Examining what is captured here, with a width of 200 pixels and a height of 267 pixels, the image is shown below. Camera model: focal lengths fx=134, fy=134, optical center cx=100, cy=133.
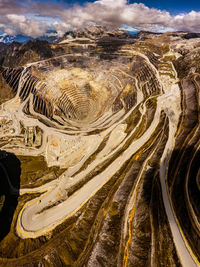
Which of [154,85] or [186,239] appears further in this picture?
[154,85]

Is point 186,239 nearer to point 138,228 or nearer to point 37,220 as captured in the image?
point 138,228

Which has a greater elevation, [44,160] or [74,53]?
[74,53]

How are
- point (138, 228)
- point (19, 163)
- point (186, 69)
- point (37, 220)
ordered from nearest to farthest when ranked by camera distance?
point (138, 228)
point (37, 220)
point (19, 163)
point (186, 69)

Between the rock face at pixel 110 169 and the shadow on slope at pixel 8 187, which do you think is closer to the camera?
the rock face at pixel 110 169

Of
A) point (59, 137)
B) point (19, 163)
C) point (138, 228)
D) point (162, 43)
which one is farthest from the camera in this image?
point (162, 43)

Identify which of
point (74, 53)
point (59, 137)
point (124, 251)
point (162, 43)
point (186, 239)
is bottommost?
point (124, 251)

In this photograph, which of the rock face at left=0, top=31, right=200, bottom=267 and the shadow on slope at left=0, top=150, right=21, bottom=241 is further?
the shadow on slope at left=0, top=150, right=21, bottom=241

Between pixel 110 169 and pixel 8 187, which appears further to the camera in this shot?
pixel 8 187

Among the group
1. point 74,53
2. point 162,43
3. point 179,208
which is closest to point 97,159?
point 179,208
